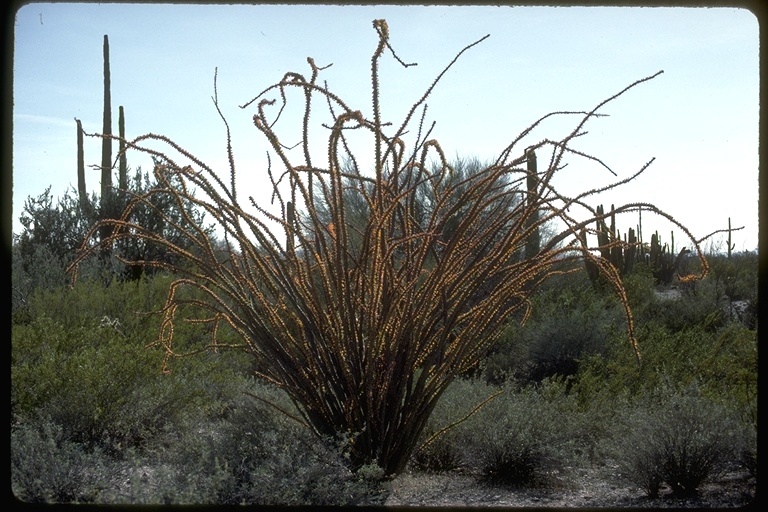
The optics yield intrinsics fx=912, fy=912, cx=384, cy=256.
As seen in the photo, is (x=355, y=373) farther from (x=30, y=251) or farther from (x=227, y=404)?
(x=30, y=251)

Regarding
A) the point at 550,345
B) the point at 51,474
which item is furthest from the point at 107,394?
the point at 550,345

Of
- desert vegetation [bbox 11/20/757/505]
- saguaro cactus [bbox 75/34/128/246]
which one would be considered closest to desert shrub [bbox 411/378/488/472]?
desert vegetation [bbox 11/20/757/505]

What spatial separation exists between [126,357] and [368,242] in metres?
3.26

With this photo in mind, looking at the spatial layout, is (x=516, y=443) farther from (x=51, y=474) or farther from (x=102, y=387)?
(x=102, y=387)

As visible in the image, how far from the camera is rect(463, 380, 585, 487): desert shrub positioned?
538 cm

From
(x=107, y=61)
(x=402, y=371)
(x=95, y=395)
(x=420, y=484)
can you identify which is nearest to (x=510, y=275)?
(x=402, y=371)

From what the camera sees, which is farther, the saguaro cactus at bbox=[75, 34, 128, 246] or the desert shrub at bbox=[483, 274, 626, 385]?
the saguaro cactus at bbox=[75, 34, 128, 246]

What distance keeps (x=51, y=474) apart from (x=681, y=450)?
328 cm

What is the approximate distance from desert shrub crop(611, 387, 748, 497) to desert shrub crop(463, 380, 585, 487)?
447mm

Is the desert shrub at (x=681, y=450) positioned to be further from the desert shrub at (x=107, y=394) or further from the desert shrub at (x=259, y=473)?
the desert shrub at (x=107, y=394)

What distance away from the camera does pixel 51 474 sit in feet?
14.6

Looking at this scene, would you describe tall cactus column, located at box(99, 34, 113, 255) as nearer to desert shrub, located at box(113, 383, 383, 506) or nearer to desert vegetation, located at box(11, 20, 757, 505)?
desert vegetation, located at box(11, 20, 757, 505)

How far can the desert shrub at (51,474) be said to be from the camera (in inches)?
172

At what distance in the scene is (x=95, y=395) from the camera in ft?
20.4
